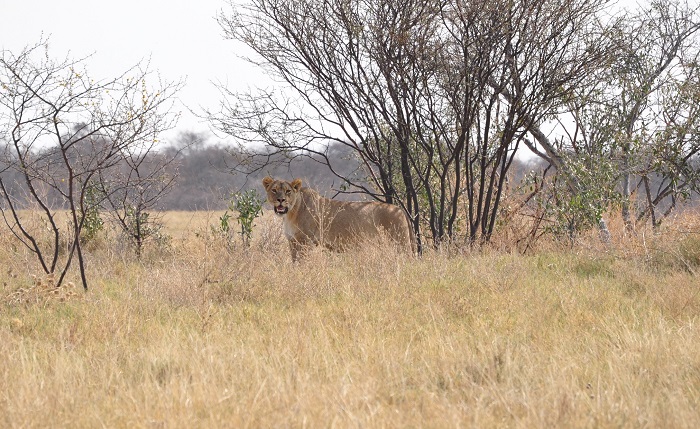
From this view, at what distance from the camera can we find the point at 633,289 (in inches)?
279

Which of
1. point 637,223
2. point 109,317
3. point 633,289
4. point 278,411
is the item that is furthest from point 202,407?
point 637,223

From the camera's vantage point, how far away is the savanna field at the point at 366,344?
379 cm

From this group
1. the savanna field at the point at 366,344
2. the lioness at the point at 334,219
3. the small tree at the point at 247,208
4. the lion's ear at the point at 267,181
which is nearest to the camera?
the savanna field at the point at 366,344

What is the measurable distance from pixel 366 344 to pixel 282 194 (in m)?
5.12

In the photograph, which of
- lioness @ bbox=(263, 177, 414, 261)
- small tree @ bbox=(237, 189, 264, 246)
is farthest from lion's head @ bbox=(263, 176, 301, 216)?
small tree @ bbox=(237, 189, 264, 246)

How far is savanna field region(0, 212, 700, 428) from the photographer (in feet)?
12.4

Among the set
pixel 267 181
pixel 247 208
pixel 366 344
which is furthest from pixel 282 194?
pixel 366 344

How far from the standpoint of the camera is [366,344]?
5070 millimetres

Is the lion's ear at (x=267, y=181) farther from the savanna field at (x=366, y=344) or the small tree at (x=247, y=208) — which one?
the savanna field at (x=366, y=344)

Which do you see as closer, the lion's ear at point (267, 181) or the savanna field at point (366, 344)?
the savanna field at point (366, 344)

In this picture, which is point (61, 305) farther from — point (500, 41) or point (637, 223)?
point (637, 223)

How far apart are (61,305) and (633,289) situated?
4920 millimetres

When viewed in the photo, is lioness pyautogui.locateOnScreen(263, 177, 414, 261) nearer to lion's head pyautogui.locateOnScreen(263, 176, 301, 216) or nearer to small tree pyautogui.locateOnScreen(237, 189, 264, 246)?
lion's head pyautogui.locateOnScreen(263, 176, 301, 216)

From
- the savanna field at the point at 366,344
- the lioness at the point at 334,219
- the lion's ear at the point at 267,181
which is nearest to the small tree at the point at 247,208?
the lion's ear at the point at 267,181
